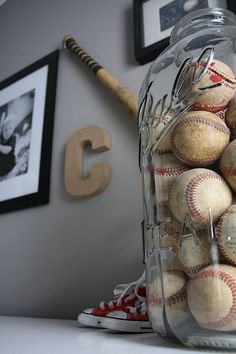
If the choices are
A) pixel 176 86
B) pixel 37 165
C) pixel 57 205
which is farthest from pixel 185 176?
pixel 37 165

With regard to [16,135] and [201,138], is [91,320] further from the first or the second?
[16,135]

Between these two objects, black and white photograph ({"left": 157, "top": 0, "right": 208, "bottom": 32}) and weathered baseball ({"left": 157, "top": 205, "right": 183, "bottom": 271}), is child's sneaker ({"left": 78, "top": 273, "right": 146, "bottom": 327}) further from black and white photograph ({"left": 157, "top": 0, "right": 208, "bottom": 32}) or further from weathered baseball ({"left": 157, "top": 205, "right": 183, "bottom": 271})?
black and white photograph ({"left": 157, "top": 0, "right": 208, "bottom": 32})

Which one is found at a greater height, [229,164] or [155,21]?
[155,21]

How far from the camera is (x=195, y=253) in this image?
333 mm

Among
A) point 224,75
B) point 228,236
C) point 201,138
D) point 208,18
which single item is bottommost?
point 228,236

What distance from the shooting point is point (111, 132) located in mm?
889

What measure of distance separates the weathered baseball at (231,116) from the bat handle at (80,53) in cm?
62

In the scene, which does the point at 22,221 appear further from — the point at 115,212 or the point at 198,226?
the point at 198,226

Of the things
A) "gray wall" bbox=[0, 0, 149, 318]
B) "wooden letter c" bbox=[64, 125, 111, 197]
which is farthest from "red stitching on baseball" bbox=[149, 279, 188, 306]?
"wooden letter c" bbox=[64, 125, 111, 197]

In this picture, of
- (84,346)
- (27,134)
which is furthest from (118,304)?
(27,134)

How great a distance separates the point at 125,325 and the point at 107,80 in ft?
2.12

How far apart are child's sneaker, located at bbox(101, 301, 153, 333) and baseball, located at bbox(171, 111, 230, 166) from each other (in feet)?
0.86

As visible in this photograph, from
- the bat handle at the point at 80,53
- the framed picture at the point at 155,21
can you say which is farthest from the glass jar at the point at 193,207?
the bat handle at the point at 80,53

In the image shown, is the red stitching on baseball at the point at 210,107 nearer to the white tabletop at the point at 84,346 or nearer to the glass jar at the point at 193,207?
the glass jar at the point at 193,207
